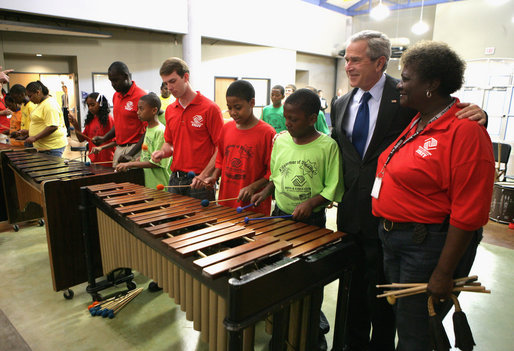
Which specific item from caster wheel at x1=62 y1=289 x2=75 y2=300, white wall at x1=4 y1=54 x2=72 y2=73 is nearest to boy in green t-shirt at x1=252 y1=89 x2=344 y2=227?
caster wheel at x1=62 y1=289 x2=75 y2=300

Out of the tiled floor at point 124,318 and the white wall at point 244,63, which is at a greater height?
the white wall at point 244,63

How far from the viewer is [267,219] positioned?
2.18 metres

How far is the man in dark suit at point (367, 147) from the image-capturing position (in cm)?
200

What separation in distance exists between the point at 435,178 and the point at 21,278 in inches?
154

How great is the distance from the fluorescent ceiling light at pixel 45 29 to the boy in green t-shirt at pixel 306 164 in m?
7.46

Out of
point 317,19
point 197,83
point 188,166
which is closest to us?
point 188,166

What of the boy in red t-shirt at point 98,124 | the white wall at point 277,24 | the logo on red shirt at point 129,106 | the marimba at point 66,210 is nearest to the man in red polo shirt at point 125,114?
the logo on red shirt at point 129,106

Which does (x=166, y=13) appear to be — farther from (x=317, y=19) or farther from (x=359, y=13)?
(x=359, y=13)

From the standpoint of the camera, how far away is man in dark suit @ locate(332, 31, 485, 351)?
6.56 feet

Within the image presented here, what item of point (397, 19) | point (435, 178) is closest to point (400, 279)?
point (435, 178)

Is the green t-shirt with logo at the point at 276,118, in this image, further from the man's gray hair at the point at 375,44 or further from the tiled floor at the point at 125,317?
the man's gray hair at the point at 375,44

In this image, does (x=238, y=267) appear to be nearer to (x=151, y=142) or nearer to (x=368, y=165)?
(x=368, y=165)

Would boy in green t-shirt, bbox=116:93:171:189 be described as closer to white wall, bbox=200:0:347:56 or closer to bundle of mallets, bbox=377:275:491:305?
bundle of mallets, bbox=377:275:491:305

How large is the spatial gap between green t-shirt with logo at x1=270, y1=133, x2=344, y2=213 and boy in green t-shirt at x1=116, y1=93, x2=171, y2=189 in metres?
1.71
